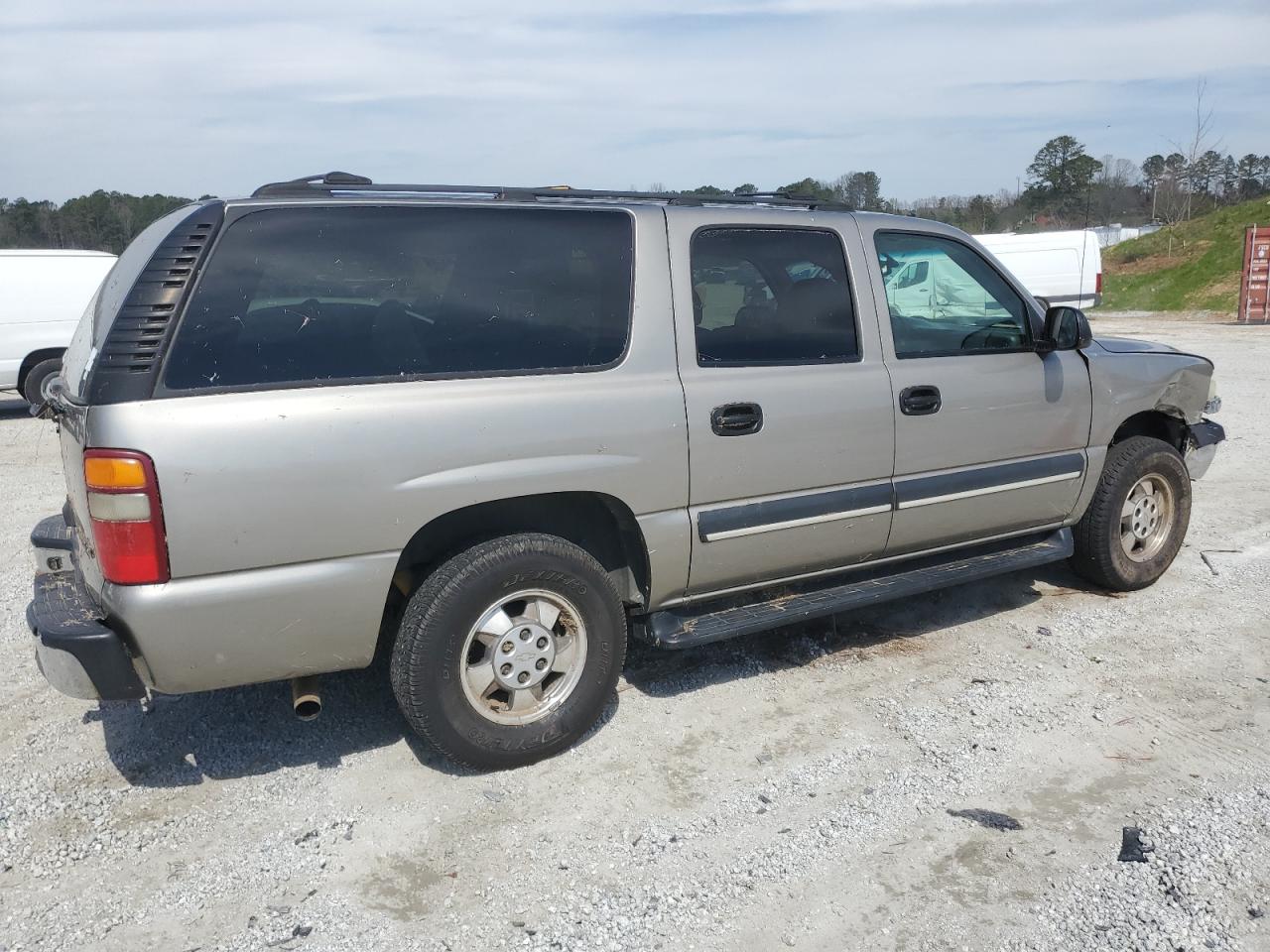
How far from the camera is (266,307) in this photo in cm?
330

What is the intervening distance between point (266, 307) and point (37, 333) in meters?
10.9

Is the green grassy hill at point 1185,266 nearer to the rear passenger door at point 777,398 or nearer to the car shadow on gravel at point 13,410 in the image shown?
the car shadow on gravel at point 13,410

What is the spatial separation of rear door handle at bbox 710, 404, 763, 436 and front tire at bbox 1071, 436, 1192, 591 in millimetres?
2235

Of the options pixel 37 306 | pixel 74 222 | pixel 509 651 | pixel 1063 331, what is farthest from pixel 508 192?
pixel 74 222

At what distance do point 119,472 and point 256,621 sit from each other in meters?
0.59

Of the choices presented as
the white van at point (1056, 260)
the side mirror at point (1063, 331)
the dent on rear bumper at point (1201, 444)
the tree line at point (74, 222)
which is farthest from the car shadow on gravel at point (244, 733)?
the white van at point (1056, 260)

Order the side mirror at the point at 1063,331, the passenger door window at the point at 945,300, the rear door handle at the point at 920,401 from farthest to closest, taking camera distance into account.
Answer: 1. the side mirror at the point at 1063,331
2. the passenger door window at the point at 945,300
3. the rear door handle at the point at 920,401

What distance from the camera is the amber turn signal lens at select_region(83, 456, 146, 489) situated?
3.05 metres

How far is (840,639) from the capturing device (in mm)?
5027

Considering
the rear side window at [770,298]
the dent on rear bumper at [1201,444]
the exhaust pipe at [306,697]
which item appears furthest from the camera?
the dent on rear bumper at [1201,444]

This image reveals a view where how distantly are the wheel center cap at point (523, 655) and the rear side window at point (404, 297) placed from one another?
2.99ft

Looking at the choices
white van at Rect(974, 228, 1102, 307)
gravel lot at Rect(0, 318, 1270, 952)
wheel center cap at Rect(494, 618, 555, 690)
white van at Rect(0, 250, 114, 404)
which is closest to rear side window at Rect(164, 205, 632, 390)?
wheel center cap at Rect(494, 618, 555, 690)

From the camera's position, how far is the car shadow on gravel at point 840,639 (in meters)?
4.66

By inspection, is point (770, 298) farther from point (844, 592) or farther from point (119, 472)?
point (119, 472)
